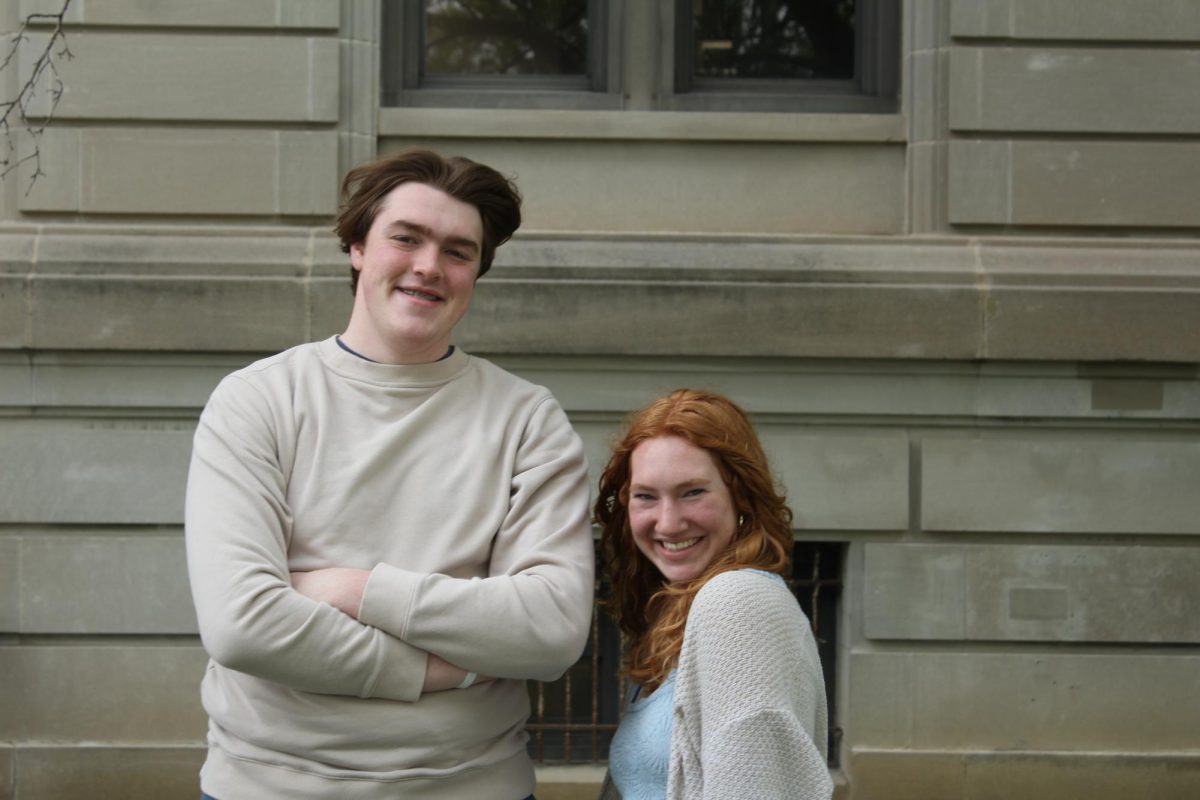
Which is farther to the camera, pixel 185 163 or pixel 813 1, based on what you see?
pixel 813 1

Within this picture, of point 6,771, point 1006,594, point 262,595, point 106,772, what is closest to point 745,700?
point 262,595

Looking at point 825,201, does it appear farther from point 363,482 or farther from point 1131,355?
point 363,482

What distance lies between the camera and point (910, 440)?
6.51 metres

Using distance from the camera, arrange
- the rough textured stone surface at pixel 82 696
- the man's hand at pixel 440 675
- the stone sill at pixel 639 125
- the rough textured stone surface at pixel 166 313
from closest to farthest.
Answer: the man's hand at pixel 440 675 < the rough textured stone surface at pixel 166 313 < the rough textured stone surface at pixel 82 696 < the stone sill at pixel 639 125

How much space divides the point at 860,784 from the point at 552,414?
13.2 feet

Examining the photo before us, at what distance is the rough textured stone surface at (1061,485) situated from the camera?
21.2 ft

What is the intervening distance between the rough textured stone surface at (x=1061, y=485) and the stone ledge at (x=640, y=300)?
43cm

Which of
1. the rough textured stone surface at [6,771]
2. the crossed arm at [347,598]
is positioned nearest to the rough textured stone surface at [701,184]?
the rough textured stone surface at [6,771]

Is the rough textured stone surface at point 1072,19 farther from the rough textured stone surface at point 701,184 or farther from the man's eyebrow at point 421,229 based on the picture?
the man's eyebrow at point 421,229

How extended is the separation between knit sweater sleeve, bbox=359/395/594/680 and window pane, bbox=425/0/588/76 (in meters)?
4.43

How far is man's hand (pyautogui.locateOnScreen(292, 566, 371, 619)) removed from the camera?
2.69 metres

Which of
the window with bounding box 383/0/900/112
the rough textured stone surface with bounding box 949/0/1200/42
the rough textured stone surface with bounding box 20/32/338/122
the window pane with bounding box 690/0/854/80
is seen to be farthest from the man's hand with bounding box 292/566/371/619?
the window pane with bounding box 690/0/854/80

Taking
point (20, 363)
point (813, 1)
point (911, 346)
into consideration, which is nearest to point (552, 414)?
point (911, 346)

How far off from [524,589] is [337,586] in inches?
14.2
